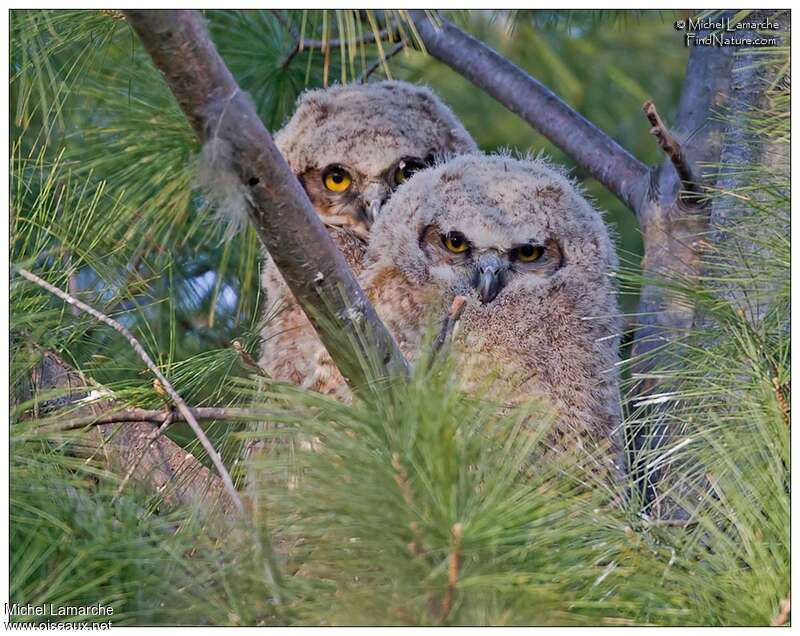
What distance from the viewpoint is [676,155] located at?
2.84 metres

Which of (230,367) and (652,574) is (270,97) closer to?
(230,367)

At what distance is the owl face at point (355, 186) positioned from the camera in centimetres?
388

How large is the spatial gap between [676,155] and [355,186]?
54.5 inches

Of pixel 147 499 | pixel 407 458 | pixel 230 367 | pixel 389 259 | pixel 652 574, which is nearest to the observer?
pixel 407 458

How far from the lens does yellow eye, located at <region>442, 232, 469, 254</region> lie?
10.5ft

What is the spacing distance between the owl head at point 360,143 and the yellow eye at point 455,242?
0.65 metres

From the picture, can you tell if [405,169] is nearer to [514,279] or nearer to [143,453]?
[514,279]

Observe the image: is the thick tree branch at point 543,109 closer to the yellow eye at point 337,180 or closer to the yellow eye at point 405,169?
the yellow eye at point 405,169

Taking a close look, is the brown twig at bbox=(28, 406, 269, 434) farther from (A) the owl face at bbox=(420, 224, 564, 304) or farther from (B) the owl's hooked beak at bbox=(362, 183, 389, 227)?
(B) the owl's hooked beak at bbox=(362, 183, 389, 227)

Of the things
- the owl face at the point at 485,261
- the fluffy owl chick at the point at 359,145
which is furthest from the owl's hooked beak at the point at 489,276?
the fluffy owl chick at the point at 359,145

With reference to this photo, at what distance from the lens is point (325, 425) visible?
6.04ft

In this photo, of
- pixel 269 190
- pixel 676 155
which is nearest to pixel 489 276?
pixel 676 155

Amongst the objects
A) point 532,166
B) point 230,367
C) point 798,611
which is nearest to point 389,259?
point 532,166
